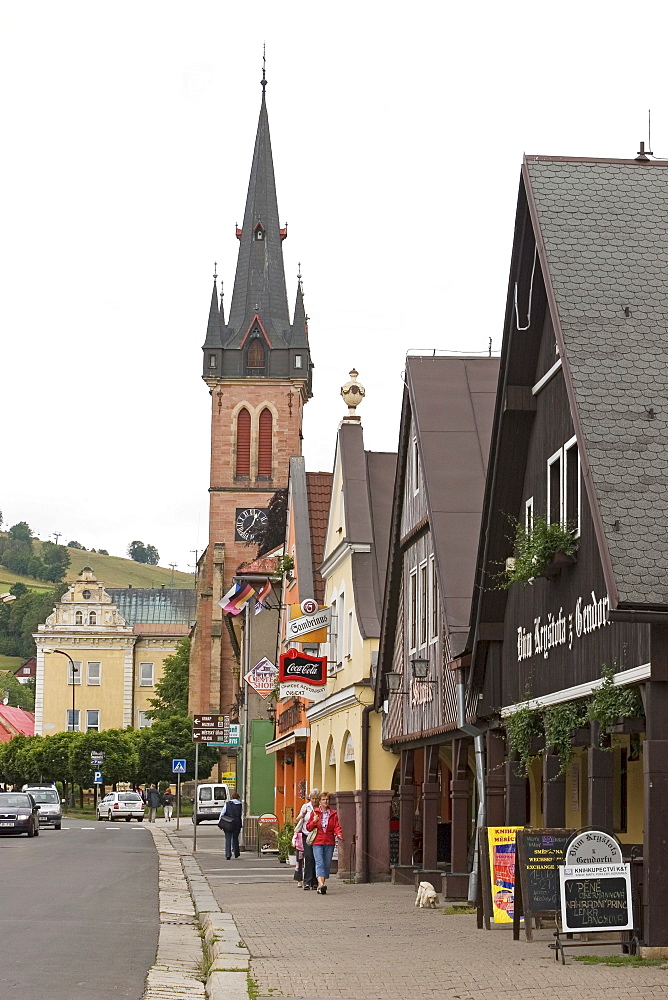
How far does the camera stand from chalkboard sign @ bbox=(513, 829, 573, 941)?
44.7ft

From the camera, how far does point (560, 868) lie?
12828mm

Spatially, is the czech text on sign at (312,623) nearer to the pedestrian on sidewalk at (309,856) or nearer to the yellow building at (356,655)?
the yellow building at (356,655)

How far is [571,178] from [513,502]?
370cm

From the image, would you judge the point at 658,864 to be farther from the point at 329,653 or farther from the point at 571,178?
the point at 329,653

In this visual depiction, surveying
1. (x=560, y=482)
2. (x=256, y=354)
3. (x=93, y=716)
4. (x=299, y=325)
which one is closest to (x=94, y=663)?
(x=93, y=716)

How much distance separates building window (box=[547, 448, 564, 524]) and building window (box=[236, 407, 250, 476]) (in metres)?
82.9

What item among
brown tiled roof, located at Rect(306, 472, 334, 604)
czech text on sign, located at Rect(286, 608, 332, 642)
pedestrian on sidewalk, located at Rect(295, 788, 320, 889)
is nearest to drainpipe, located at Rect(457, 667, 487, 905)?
pedestrian on sidewalk, located at Rect(295, 788, 320, 889)

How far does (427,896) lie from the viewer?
19484 mm

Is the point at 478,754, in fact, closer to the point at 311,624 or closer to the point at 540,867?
the point at 540,867

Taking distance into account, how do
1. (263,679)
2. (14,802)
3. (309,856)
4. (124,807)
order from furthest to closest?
(124,807), (14,802), (263,679), (309,856)

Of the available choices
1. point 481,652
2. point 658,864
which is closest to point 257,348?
point 481,652

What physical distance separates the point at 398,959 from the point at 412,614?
1101 cm

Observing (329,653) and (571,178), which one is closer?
(571,178)

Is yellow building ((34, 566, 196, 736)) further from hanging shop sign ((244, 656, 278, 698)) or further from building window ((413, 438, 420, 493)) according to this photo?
building window ((413, 438, 420, 493))
